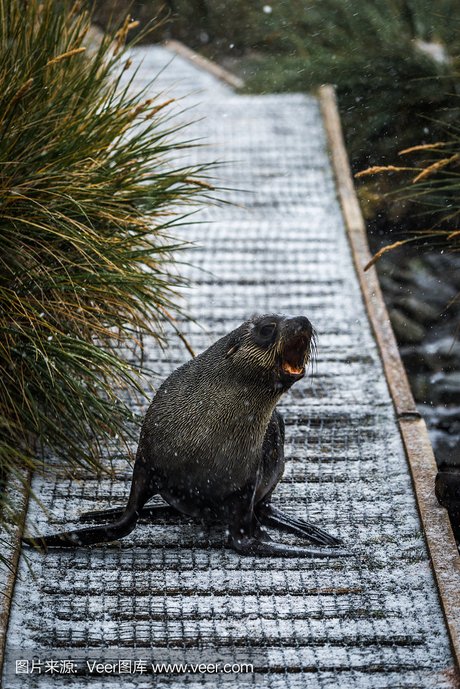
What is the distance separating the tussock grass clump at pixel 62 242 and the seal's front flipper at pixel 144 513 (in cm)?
23

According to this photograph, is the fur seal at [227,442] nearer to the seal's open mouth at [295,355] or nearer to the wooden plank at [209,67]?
the seal's open mouth at [295,355]

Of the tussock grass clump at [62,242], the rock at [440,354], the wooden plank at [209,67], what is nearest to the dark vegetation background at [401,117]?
the rock at [440,354]

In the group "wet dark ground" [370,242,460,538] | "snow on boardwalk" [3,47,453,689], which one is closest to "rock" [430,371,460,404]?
"wet dark ground" [370,242,460,538]

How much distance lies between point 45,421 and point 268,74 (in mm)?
6387

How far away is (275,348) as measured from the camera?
3.47m

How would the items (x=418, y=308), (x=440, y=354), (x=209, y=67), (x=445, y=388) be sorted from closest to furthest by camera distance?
(x=445, y=388) < (x=440, y=354) < (x=418, y=308) < (x=209, y=67)

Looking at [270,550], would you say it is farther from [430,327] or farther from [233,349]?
[430,327]

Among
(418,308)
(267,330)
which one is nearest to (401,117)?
(418,308)

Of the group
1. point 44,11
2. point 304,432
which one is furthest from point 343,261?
point 44,11

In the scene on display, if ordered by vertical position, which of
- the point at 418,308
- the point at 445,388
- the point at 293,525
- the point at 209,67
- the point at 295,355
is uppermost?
the point at 209,67

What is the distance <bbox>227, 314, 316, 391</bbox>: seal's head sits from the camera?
344 cm

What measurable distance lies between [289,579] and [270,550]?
0.42ft

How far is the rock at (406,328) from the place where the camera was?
24.0 feet

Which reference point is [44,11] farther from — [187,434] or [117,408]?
[187,434]
